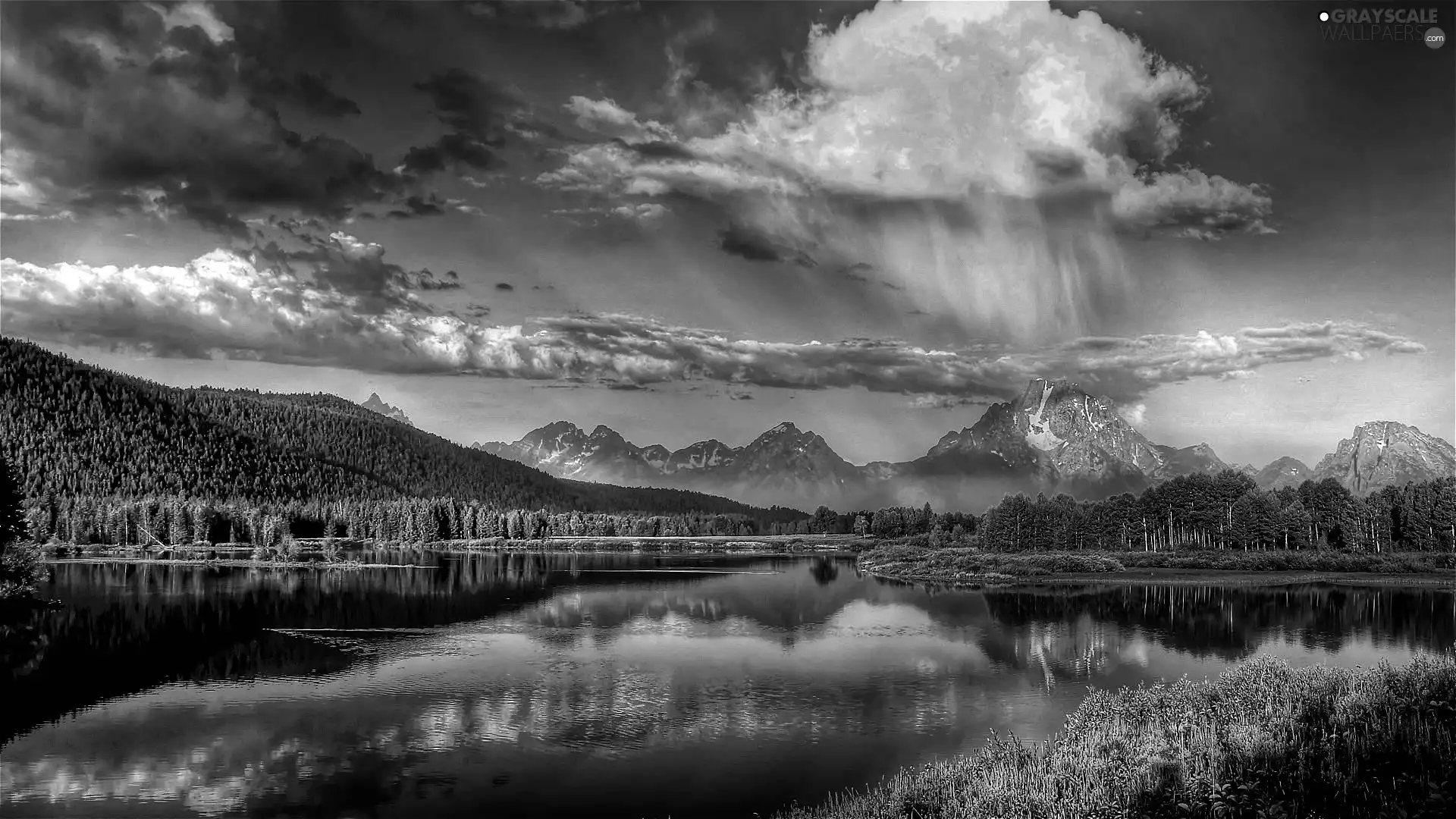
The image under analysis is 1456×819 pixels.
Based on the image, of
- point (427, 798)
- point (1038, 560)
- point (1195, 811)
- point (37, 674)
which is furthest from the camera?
point (1038, 560)

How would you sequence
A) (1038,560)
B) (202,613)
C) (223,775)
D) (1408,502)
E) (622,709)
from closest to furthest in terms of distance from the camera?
(223,775), (622,709), (202,613), (1038,560), (1408,502)

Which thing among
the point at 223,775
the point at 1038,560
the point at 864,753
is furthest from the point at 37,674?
the point at 1038,560

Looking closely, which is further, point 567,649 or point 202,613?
point 202,613

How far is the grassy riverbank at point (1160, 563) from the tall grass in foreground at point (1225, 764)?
87308 mm

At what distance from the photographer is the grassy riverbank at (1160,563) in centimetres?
12512

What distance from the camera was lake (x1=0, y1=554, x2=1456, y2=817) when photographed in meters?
33.5

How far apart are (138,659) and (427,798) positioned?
37015mm

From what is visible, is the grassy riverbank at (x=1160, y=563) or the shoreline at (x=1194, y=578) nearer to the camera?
the shoreline at (x=1194, y=578)

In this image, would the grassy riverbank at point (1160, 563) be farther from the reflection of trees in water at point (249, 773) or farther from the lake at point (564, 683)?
the reflection of trees in water at point (249, 773)

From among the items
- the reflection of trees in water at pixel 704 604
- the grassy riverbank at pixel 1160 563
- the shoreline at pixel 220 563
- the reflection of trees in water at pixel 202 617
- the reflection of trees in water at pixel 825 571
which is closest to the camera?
the reflection of trees in water at pixel 202 617

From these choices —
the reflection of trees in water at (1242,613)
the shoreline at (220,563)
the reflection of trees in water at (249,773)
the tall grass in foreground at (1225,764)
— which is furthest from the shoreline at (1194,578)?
the reflection of trees in water at (249,773)

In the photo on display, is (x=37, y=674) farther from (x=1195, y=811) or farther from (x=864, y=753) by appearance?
(x=1195, y=811)

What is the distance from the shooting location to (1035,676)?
5462 cm

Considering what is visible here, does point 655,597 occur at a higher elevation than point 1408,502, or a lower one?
lower
